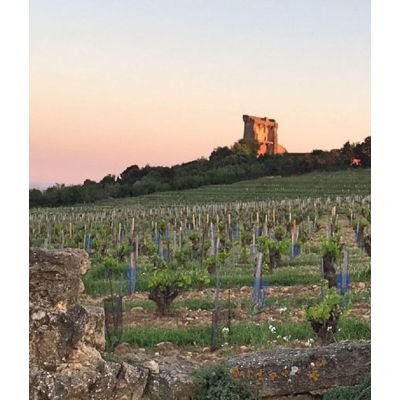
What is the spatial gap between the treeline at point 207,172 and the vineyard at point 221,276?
588 millimetres

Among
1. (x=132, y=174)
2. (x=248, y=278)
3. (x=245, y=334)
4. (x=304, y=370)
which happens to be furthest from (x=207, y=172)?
(x=304, y=370)

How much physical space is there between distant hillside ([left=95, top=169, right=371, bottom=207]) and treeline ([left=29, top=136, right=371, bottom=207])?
0.53 metres

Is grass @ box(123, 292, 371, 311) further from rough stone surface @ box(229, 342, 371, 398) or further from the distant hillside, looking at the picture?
the distant hillside

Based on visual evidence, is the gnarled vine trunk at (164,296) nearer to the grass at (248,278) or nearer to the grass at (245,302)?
the grass at (245,302)

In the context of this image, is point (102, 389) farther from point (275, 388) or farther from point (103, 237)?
point (103, 237)

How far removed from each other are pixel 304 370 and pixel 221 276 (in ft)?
24.0

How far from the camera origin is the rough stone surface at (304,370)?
426 cm

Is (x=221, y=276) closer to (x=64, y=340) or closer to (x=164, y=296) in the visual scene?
(x=164, y=296)

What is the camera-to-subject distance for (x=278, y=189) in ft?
84.2

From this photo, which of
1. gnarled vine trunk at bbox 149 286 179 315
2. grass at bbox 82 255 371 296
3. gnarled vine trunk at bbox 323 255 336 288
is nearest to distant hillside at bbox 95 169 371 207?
grass at bbox 82 255 371 296

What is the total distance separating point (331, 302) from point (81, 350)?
3.07 m

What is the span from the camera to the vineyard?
7023mm
